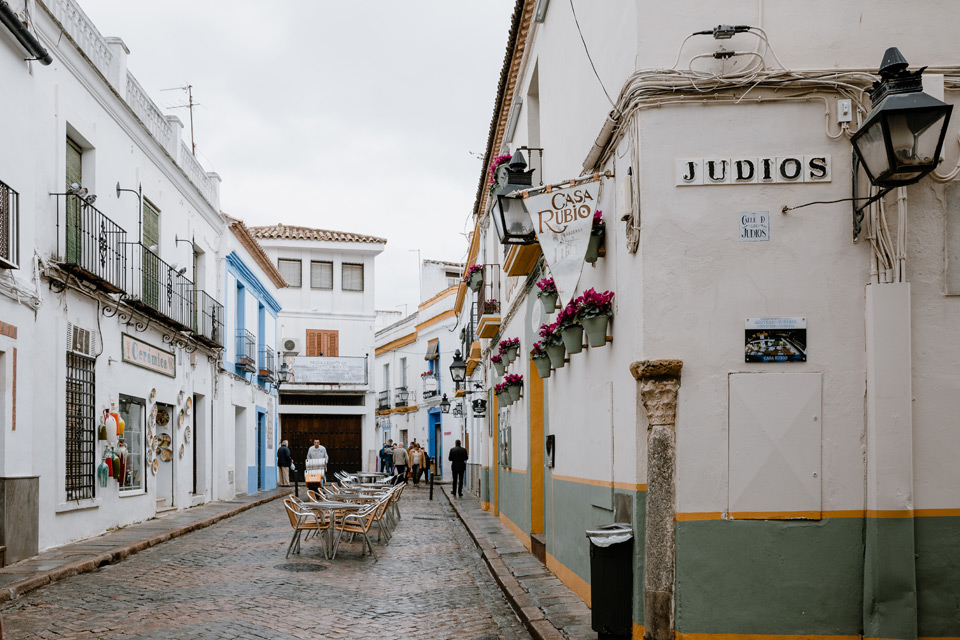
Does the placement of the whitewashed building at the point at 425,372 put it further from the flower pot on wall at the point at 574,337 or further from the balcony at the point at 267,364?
the flower pot on wall at the point at 574,337

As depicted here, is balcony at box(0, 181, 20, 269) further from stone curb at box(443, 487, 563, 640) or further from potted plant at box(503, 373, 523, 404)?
potted plant at box(503, 373, 523, 404)

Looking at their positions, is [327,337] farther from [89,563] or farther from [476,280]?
[89,563]

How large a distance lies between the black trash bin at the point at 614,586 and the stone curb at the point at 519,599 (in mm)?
445

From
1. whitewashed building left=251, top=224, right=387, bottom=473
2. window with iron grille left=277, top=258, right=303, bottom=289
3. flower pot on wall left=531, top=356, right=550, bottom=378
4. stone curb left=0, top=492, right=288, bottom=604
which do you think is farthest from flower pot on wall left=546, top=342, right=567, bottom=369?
window with iron grille left=277, top=258, right=303, bottom=289

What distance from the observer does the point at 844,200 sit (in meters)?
6.50

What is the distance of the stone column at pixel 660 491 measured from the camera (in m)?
6.44

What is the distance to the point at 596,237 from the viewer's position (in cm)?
789

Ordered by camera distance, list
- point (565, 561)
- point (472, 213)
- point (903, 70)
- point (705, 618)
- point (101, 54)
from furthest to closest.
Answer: point (472, 213) < point (101, 54) < point (565, 561) < point (705, 618) < point (903, 70)

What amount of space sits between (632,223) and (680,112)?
0.83 m

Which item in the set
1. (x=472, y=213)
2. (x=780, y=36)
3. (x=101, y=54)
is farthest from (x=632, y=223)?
(x=472, y=213)

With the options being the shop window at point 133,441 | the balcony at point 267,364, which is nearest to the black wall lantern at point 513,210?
the shop window at point 133,441

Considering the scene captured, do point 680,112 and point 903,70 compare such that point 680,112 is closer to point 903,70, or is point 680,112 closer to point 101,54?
point 903,70

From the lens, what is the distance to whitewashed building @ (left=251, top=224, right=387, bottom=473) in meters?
39.0

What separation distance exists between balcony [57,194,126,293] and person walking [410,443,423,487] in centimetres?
1882
